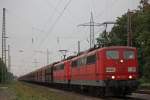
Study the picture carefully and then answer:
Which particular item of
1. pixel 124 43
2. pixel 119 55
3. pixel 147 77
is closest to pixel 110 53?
pixel 119 55

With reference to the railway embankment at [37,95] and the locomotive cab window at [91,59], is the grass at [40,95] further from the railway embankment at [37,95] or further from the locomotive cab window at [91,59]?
the locomotive cab window at [91,59]

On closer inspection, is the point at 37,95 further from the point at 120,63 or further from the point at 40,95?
the point at 120,63

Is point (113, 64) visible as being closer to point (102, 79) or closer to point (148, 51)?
point (102, 79)

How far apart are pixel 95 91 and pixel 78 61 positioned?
18.4 feet

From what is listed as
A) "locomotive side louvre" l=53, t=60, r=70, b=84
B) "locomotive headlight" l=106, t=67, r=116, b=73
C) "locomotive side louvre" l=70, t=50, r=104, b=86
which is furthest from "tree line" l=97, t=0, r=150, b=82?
"locomotive headlight" l=106, t=67, r=116, b=73

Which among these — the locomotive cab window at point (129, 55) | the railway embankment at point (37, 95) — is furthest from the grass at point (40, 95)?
the locomotive cab window at point (129, 55)

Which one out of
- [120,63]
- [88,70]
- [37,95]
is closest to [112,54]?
[120,63]

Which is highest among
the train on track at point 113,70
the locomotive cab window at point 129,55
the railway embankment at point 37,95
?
the locomotive cab window at point 129,55

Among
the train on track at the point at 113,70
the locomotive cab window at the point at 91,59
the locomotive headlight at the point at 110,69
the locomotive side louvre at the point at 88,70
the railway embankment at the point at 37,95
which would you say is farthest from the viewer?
the locomotive cab window at the point at 91,59

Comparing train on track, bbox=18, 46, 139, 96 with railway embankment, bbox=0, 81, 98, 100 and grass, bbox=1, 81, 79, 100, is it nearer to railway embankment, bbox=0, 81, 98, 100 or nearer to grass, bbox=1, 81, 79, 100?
railway embankment, bbox=0, 81, 98, 100

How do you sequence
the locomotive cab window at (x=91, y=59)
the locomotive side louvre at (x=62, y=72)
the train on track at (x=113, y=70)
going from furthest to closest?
the locomotive side louvre at (x=62, y=72) → the locomotive cab window at (x=91, y=59) → the train on track at (x=113, y=70)

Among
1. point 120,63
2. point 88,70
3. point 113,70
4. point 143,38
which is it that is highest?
point 143,38

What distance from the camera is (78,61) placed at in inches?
1513

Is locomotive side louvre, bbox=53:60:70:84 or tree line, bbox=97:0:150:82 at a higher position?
tree line, bbox=97:0:150:82
